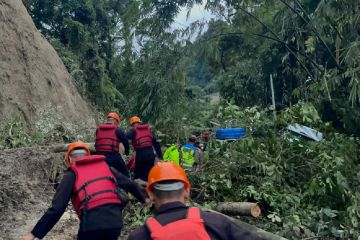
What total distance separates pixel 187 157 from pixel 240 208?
A: 2141mm

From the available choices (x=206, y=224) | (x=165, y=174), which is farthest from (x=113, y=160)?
(x=206, y=224)

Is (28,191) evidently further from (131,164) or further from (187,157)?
(187,157)

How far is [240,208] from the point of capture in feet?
21.7

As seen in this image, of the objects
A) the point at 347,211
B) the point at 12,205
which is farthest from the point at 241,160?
the point at 12,205

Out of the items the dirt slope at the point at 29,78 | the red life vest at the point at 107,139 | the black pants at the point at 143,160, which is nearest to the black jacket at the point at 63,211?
the red life vest at the point at 107,139

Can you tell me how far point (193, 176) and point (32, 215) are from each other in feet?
8.22

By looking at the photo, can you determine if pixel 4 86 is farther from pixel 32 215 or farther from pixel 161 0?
pixel 32 215

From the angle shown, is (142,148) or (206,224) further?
(142,148)

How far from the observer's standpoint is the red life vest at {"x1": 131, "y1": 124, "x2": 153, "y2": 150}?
29.1ft

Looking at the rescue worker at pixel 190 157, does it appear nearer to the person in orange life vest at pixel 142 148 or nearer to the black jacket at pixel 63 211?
the person in orange life vest at pixel 142 148

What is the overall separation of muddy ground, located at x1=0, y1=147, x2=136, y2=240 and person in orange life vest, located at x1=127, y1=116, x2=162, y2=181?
1.39m

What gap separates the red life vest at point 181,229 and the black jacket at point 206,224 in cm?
3

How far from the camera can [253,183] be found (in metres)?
7.80

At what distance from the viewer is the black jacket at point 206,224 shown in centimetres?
266
